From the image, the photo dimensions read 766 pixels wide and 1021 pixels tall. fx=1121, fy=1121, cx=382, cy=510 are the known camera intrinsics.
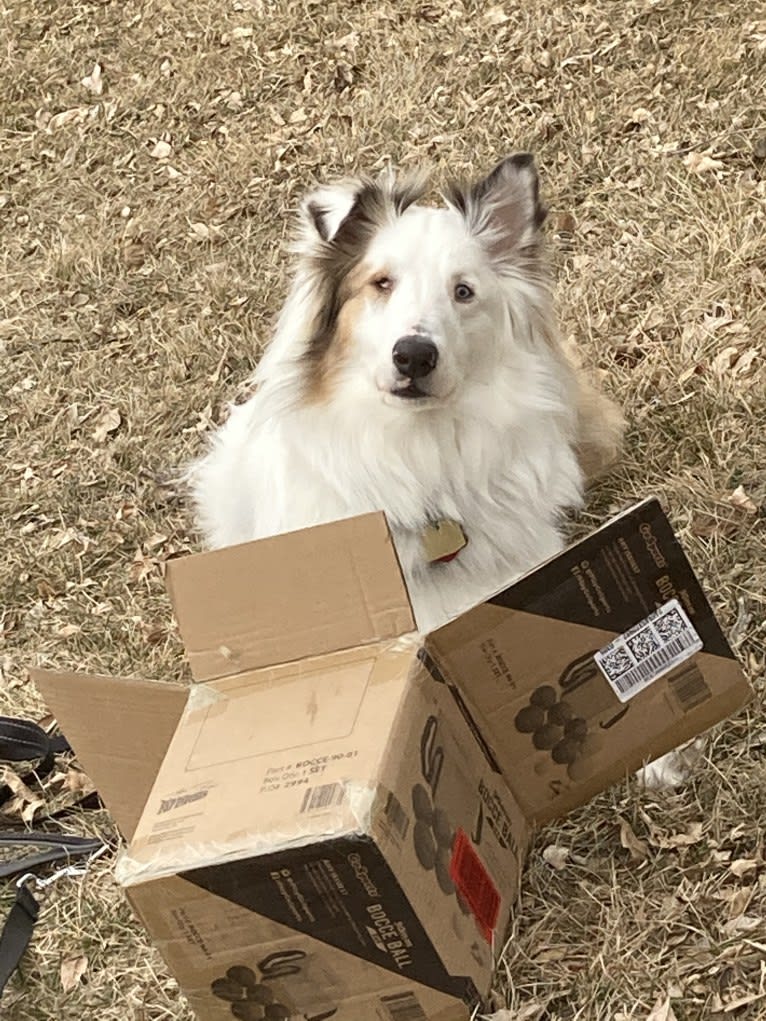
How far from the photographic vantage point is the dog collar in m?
2.72

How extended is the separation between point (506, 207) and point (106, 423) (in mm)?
2081

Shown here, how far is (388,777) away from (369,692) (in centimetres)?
17

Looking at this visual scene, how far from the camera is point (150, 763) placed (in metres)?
2.23

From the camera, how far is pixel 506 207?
2875 millimetres

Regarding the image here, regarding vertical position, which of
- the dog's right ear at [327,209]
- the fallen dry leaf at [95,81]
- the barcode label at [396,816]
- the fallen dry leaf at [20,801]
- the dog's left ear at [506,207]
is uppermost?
the fallen dry leaf at [95,81]

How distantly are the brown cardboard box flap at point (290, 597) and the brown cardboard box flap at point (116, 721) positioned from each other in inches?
7.2

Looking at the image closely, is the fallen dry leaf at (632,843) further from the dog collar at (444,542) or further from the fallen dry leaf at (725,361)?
the fallen dry leaf at (725,361)

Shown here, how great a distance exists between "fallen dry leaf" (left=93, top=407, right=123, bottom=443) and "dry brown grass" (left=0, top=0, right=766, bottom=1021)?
2 centimetres

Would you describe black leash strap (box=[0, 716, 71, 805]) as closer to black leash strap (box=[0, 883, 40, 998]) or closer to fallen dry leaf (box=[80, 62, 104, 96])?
black leash strap (box=[0, 883, 40, 998])

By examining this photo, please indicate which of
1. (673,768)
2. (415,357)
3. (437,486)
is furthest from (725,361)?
(673,768)

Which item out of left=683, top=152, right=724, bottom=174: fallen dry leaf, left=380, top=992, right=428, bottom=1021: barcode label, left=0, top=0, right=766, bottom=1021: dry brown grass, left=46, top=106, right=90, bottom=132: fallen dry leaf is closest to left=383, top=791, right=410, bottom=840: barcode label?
left=380, top=992, right=428, bottom=1021: barcode label

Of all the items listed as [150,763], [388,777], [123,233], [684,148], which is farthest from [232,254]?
[388,777]

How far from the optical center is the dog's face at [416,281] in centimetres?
264

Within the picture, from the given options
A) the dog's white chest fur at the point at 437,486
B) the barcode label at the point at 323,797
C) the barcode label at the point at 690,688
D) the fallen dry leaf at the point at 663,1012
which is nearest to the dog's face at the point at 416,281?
the dog's white chest fur at the point at 437,486
